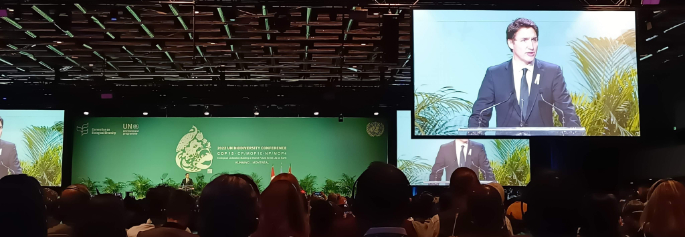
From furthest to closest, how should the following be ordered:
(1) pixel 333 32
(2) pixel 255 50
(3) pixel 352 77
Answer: (3) pixel 352 77 < (2) pixel 255 50 < (1) pixel 333 32

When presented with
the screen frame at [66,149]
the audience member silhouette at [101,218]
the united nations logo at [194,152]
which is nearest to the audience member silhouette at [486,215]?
the audience member silhouette at [101,218]

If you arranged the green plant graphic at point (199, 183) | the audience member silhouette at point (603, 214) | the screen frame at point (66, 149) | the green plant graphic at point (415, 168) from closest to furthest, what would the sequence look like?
1. the audience member silhouette at point (603, 214)
2. the green plant graphic at point (415, 168)
3. the green plant graphic at point (199, 183)
4. the screen frame at point (66, 149)

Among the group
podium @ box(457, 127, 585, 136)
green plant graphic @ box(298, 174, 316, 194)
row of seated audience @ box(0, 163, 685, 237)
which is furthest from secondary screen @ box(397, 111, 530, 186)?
row of seated audience @ box(0, 163, 685, 237)

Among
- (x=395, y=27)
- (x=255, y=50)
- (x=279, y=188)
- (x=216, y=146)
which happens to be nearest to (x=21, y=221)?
(x=279, y=188)

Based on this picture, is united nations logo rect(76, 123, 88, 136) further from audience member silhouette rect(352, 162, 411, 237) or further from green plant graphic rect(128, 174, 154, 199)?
audience member silhouette rect(352, 162, 411, 237)

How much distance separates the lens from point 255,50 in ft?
33.0

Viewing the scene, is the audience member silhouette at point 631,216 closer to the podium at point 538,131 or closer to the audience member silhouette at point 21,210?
the podium at point 538,131

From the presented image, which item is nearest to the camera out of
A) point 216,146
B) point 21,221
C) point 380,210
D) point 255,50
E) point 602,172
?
point 380,210

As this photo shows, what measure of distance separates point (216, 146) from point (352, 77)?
13.6 ft

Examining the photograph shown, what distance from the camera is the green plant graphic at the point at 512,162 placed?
863 centimetres

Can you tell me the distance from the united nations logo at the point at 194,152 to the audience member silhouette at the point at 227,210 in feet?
39.6

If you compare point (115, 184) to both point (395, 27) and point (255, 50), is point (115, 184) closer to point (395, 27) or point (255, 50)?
point (255, 50)

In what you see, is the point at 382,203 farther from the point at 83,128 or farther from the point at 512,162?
the point at 83,128

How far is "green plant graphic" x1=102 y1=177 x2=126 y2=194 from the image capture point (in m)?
13.3
